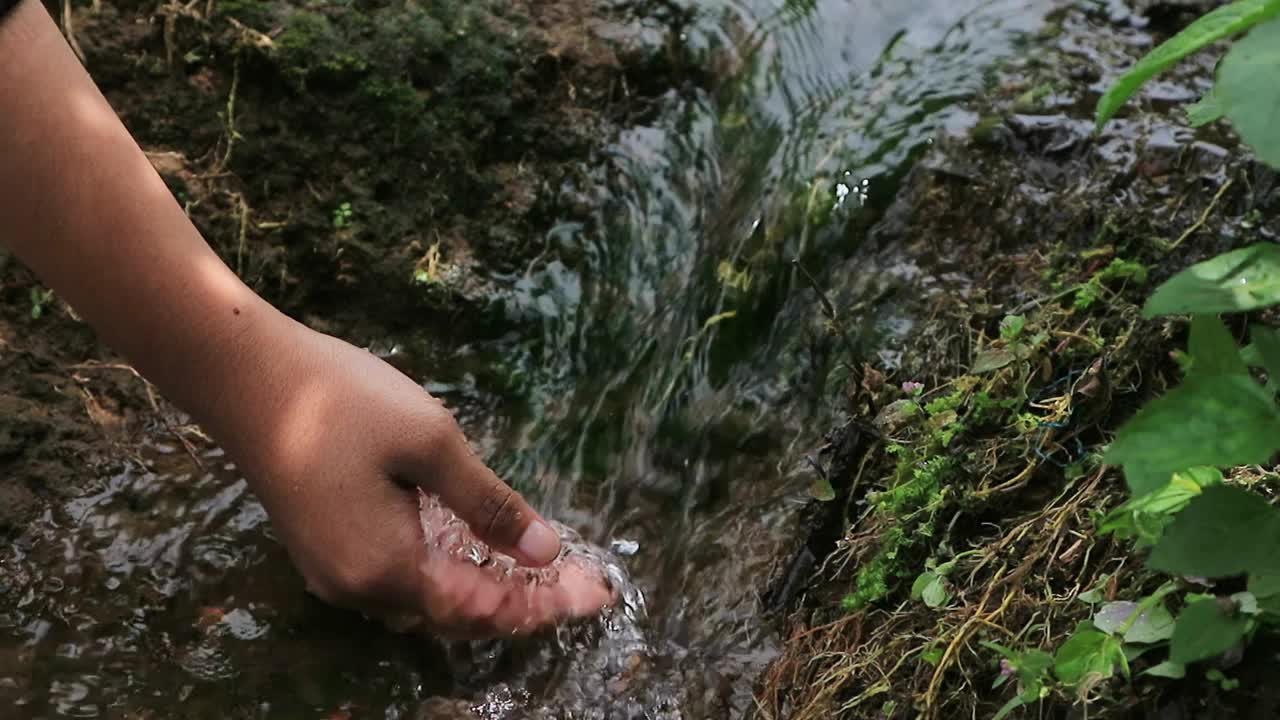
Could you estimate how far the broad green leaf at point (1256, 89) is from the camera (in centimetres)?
90

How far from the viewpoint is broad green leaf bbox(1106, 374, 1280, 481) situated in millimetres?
1034

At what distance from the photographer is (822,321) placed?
2.71 m

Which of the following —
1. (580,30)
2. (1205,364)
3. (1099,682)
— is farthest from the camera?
(580,30)

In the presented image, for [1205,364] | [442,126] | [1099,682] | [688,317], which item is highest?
[1205,364]

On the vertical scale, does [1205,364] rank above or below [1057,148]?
above

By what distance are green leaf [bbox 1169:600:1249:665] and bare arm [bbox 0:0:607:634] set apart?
1289 millimetres

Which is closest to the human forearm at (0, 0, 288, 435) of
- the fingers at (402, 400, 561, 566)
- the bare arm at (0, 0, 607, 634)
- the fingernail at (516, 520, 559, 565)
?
the bare arm at (0, 0, 607, 634)

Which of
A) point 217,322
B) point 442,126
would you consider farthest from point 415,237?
point 217,322

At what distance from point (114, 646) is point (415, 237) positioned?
146 centimetres

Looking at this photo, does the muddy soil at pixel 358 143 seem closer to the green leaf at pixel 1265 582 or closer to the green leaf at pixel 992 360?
the green leaf at pixel 992 360

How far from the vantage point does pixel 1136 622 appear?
4.56 ft

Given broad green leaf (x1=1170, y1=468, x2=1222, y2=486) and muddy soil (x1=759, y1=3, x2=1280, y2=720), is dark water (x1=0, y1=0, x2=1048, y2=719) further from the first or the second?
broad green leaf (x1=1170, y1=468, x2=1222, y2=486)

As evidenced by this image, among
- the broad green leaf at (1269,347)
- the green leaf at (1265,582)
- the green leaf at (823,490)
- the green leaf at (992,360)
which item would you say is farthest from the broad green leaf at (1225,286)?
the green leaf at (823,490)

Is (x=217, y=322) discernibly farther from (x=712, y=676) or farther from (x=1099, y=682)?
(x=1099, y=682)
